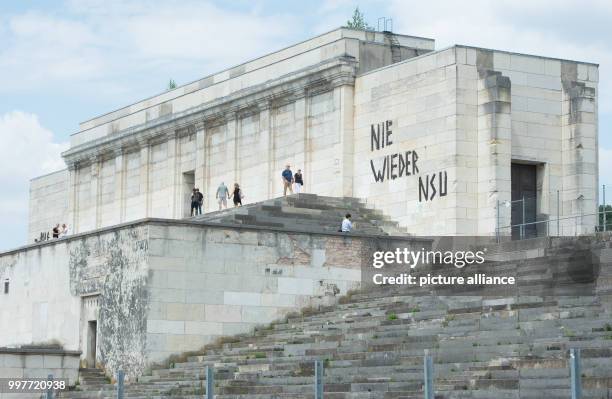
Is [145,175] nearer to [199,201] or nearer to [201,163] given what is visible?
[201,163]

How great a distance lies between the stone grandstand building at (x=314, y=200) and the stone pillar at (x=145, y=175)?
342 millimetres

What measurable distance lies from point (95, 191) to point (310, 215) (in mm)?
23317

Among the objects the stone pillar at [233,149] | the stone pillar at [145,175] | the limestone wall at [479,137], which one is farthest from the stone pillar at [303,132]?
the stone pillar at [145,175]

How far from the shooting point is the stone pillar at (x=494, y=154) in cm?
4878

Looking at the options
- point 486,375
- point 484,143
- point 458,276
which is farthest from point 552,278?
point 484,143

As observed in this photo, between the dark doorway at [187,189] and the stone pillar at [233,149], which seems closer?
the stone pillar at [233,149]

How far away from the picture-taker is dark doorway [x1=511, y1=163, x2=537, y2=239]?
49.6 metres

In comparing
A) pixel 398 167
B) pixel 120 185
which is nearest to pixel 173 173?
pixel 120 185

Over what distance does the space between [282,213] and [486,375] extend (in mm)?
22516

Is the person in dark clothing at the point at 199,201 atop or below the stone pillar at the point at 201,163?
below

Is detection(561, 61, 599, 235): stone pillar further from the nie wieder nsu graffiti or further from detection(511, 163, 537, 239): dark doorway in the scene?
the nie wieder nsu graffiti

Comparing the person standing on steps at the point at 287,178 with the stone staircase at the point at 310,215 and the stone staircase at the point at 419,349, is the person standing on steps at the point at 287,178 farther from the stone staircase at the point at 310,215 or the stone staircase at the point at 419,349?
the stone staircase at the point at 419,349

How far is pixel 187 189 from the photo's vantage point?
64.2 metres

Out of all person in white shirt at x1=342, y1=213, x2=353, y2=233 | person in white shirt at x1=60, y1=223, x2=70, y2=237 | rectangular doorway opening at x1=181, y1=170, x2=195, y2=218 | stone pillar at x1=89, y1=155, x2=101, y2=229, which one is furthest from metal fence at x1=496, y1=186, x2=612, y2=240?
person in white shirt at x1=60, y1=223, x2=70, y2=237
